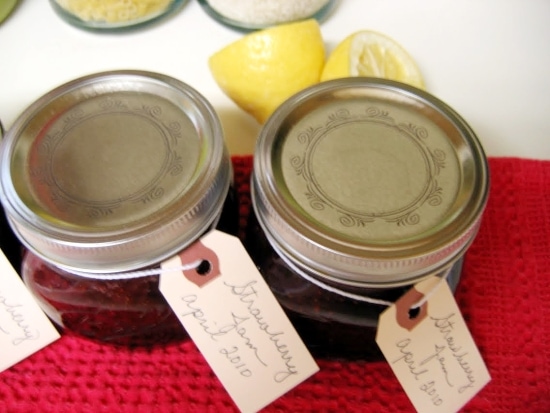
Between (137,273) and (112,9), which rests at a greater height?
(112,9)

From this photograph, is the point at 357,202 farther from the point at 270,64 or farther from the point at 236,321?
the point at 270,64

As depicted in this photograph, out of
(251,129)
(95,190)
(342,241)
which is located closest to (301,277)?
(342,241)

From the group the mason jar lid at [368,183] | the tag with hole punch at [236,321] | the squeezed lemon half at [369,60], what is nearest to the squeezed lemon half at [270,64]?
the squeezed lemon half at [369,60]

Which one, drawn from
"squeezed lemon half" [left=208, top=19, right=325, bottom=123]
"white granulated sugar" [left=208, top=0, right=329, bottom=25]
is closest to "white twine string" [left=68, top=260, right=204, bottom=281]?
"squeezed lemon half" [left=208, top=19, right=325, bottom=123]

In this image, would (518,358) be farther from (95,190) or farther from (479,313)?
A: (95,190)

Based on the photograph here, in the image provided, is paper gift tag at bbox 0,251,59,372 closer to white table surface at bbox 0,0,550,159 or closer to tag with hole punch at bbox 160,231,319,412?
tag with hole punch at bbox 160,231,319,412

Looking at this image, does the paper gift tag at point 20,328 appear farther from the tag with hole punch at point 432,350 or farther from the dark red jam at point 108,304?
the tag with hole punch at point 432,350

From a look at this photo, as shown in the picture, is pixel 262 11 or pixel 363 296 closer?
pixel 363 296

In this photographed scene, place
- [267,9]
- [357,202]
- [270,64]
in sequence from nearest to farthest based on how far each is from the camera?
[357,202]
[270,64]
[267,9]

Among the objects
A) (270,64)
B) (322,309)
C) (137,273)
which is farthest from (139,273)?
(270,64)
